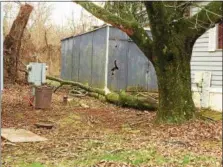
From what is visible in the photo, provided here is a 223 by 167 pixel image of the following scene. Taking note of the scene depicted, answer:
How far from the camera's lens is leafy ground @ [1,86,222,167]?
5.98 m

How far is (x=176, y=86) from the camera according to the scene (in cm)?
944

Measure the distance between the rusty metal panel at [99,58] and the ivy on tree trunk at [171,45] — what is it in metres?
6.76

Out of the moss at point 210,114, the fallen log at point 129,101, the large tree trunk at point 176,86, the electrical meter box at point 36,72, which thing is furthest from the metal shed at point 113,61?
the large tree trunk at point 176,86

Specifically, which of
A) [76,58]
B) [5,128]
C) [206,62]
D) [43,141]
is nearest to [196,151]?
[43,141]

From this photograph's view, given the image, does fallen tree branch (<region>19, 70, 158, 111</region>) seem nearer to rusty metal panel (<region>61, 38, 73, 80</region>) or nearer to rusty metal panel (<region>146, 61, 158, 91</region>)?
rusty metal panel (<region>146, 61, 158, 91</region>)

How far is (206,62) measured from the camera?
12.0 meters

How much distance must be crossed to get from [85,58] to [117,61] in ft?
8.64

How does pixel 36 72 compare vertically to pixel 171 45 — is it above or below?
below

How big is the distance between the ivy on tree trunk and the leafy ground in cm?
49

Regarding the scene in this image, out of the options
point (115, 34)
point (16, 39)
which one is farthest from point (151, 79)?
point (16, 39)

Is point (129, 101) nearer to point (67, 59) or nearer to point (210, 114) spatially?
point (210, 114)

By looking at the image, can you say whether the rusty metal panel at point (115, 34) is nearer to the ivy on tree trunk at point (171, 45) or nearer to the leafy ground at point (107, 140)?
the leafy ground at point (107, 140)

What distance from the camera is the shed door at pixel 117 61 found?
645 inches

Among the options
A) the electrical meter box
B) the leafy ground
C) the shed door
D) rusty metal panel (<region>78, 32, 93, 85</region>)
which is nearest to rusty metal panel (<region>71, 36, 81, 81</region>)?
rusty metal panel (<region>78, 32, 93, 85</region>)
